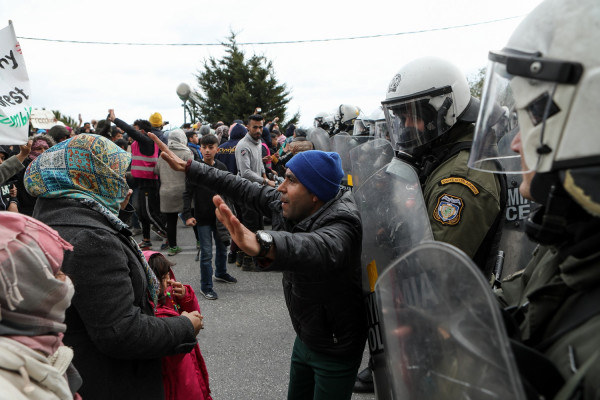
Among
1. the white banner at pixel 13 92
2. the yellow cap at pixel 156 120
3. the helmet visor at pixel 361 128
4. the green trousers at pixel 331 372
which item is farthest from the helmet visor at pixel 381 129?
the yellow cap at pixel 156 120

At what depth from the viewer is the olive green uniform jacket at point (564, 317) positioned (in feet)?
2.35

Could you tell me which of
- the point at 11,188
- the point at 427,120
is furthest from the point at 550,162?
the point at 11,188

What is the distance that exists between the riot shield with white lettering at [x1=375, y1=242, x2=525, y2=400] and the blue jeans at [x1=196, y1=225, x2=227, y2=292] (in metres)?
3.83

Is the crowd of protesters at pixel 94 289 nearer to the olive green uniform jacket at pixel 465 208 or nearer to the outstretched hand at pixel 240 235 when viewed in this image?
the outstretched hand at pixel 240 235

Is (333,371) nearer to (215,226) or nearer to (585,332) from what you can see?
(585,332)

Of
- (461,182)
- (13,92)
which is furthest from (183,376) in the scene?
(13,92)

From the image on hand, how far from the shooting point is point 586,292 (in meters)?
0.84

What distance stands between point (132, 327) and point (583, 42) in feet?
5.19

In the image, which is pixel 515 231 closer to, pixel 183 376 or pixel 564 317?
pixel 564 317

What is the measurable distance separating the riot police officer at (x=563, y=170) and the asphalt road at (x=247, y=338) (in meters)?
2.45

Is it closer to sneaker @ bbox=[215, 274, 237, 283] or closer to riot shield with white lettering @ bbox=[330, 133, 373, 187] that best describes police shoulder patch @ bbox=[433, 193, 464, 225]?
riot shield with white lettering @ bbox=[330, 133, 373, 187]

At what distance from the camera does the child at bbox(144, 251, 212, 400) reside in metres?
1.88

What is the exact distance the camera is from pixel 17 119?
11.5 ft

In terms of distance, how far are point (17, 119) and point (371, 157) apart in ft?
9.76
